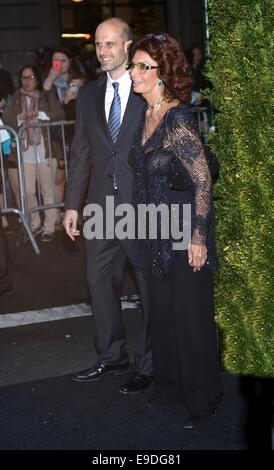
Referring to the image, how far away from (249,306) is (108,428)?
105 centimetres

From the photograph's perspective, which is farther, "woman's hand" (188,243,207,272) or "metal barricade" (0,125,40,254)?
"metal barricade" (0,125,40,254)

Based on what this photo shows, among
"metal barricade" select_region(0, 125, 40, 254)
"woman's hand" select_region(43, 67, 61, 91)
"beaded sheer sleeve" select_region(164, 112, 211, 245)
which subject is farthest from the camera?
"woman's hand" select_region(43, 67, 61, 91)

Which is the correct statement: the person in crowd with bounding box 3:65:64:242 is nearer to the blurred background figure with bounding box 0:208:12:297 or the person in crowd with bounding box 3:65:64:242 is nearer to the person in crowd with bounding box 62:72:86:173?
the person in crowd with bounding box 62:72:86:173

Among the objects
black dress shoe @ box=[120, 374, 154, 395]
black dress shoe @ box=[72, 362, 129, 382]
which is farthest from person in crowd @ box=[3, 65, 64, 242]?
black dress shoe @ box=[120, 374, 154, 395]

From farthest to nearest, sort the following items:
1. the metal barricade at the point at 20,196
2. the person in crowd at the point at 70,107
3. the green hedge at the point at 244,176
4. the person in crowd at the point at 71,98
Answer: the person in crowd at the point at 71,98 < the person in crowd at the point at 70,107 < the metal barricade at the point at 20,196 < the green hedge at the point at 244,176

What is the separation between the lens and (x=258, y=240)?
4898mm

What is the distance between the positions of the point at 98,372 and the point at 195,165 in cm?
172

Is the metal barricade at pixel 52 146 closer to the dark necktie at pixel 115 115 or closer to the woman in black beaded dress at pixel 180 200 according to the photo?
the dark necktie at pixel 115 115

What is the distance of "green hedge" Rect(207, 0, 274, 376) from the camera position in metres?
4.80

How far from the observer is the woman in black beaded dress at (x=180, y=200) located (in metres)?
4.71

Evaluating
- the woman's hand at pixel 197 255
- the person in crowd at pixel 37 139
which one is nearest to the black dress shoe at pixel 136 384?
the woman's hand at pixel 197 255

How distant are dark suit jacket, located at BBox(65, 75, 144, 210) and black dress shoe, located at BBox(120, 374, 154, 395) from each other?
1.08 meters

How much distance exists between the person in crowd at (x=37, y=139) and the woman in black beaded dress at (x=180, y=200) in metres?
5.77

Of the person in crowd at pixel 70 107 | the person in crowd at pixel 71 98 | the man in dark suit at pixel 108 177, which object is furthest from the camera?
the person in crowd at pixel 71 98
